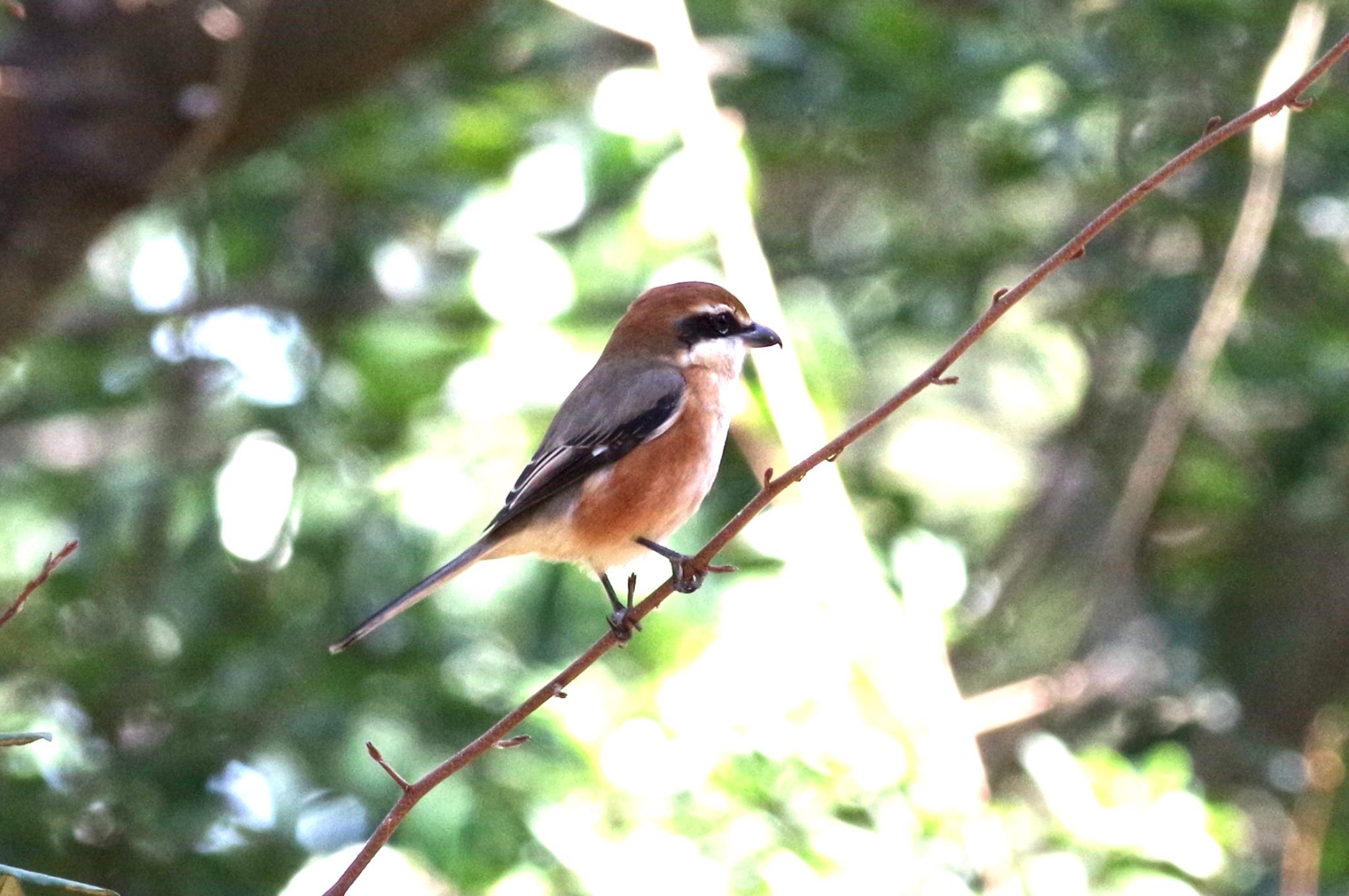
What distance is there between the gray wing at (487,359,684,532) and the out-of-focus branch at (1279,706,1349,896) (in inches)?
87.5

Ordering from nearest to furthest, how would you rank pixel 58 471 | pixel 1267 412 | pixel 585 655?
pixel 585 655 → pixel 58 471 → pixel 1267 412

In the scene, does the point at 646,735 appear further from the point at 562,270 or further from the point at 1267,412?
the point at 1267,412

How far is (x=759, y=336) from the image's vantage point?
3.98 meters

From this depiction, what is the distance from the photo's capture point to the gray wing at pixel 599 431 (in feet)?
12.8

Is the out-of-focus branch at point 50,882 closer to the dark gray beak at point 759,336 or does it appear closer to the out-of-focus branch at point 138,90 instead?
the dark gray beak at point 759,336

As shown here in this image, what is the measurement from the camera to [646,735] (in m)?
4.21

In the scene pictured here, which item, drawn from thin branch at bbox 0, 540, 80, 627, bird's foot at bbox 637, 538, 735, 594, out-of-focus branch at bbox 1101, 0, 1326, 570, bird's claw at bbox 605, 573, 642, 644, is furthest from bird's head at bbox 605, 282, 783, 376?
thin branch at bbox 0, 540, 80, 627

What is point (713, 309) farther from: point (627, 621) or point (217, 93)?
point (217, 93)

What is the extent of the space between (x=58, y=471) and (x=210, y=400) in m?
0.61

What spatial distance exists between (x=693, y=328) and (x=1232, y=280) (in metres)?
1.56

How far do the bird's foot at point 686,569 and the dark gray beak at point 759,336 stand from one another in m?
0.59

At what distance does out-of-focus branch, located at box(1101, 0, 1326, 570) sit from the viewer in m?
4.42

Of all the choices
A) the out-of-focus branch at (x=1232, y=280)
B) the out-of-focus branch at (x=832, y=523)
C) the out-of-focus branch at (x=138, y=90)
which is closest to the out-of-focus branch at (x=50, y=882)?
the out-of-focus branch at (x=832, y=523)

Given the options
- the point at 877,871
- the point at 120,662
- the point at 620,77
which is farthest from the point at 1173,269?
the point at 120,662
